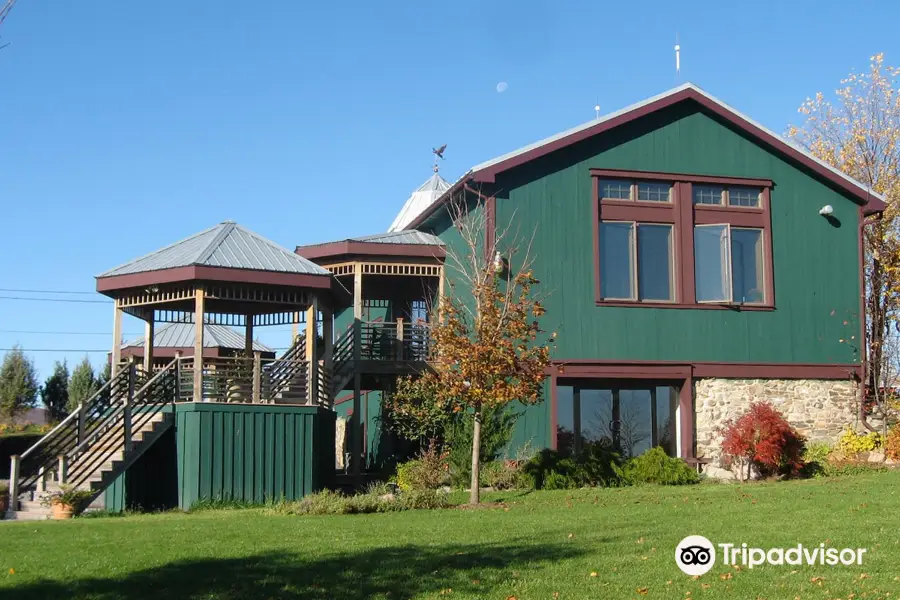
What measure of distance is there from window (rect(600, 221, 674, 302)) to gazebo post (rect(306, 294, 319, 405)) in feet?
19.8

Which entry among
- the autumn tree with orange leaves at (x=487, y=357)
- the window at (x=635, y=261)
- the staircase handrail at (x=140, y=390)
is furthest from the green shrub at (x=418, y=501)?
the window at (x=635, y=261)

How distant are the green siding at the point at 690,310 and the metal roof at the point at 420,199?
30.1ft

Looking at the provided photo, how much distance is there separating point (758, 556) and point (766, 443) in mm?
9638

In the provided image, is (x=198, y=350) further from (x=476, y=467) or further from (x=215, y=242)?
(x=476, y=467)

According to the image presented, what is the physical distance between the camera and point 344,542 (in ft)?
39.0

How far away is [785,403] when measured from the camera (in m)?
22.5

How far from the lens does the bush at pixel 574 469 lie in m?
19.2

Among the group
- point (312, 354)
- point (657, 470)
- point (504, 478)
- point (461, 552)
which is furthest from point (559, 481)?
point (461, 552)

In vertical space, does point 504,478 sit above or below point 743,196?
below

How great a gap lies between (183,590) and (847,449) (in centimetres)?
1624

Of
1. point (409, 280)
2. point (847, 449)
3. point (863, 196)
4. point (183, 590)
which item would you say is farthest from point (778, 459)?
point (183, 590)

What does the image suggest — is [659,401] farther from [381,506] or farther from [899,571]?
[899,571]

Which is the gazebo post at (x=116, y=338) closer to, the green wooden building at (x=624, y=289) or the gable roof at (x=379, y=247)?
the green wooden building at (x=624, y=289)

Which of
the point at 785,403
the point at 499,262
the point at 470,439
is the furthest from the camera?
the point at 785,403
